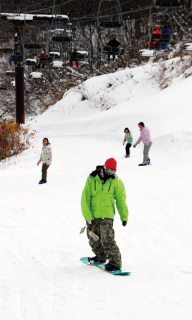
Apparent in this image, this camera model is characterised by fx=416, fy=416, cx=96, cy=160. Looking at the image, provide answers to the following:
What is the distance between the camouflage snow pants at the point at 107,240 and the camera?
254 inches

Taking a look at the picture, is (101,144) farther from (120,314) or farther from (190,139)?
(120,314)

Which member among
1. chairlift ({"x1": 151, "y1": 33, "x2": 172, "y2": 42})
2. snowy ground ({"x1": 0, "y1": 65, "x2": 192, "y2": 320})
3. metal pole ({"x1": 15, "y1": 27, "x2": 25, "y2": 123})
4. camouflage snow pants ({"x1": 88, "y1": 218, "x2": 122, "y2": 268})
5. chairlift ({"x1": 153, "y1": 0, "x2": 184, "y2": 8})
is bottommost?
snowy ground ({"x1": 0, "y1": 65, "x2": 192, "y2": 320})

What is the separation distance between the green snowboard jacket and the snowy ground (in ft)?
3.20

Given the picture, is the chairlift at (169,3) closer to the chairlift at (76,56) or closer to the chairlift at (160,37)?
the chairlift at (160,37)

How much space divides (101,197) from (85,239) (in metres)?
2.53

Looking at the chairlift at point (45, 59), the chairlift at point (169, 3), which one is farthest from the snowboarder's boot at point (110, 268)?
the chairlift at point (45, 59)

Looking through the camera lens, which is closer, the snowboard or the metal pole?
the snowboard

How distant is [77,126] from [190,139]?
10.2 metres

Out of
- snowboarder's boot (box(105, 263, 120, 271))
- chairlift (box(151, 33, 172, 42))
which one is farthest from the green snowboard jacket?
chairlift (box(151, 33, 172, 42))

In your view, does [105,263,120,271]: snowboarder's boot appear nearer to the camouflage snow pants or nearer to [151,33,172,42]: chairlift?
the camouflage snow pants

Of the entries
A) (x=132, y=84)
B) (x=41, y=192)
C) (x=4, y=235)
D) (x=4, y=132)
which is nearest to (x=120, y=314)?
(x=4, y=235)

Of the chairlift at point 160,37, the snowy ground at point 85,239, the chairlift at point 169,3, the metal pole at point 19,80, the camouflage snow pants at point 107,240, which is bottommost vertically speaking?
the snowy ground at point 85,239

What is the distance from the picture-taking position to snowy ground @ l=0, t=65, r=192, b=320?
18.0ft

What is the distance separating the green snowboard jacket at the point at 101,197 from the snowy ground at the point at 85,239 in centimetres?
98
